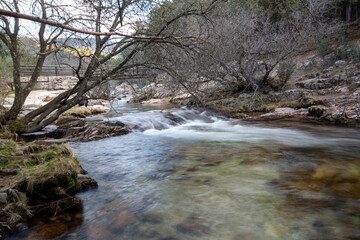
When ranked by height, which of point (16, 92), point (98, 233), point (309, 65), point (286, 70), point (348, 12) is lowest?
point (98, 233)

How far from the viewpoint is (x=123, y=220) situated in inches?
131

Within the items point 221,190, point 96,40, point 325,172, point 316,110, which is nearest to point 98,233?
point 221,190

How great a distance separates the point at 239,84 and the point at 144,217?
38.7 ft

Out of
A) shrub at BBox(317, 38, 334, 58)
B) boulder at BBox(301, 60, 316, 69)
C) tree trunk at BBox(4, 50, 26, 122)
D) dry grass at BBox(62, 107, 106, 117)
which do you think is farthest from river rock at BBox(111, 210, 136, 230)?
shrub at BBox(317, 38, 334, 58)

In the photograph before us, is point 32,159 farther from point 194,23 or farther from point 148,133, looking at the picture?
point 194,23

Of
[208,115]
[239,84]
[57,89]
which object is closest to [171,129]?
[208,115]

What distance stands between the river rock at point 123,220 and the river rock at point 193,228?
2.04 ft

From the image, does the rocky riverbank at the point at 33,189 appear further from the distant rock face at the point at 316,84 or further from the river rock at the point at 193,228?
the distant rock face at the point at 316,84

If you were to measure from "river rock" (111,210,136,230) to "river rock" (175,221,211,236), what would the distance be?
2.04ft

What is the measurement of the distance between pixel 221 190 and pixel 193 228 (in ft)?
3.87

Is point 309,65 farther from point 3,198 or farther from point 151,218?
point 3,198

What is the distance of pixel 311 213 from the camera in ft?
10.7

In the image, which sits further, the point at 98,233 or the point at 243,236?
the point at 98,233

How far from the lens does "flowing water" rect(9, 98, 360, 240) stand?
306 centimetres
